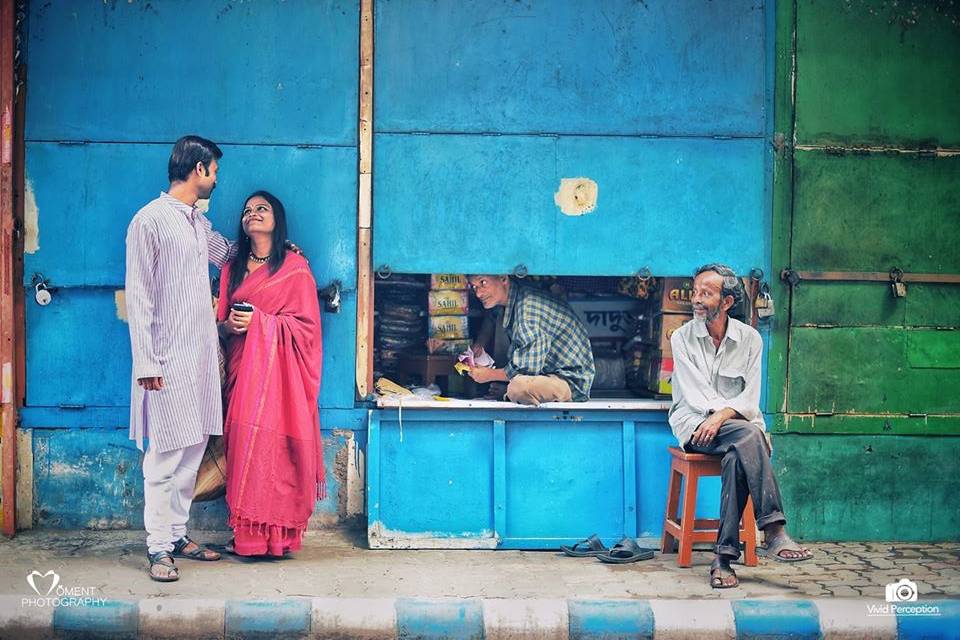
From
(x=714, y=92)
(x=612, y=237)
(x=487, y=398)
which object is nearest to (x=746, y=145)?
(x=714, y=92)

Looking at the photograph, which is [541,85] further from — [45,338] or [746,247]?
[45,338]

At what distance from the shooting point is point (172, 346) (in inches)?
225

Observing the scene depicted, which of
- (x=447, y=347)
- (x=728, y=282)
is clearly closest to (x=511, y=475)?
(x=447, y=347)

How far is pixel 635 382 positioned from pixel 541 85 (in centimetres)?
206

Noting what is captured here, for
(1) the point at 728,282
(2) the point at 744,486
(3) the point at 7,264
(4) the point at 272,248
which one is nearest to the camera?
(2) the point at 744,486

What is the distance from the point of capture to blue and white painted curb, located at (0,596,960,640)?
16.8 ft

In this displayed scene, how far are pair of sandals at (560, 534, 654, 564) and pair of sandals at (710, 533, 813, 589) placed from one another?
0.57m

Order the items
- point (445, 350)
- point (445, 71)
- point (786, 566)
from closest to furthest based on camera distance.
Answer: point (786, 566)
point (445, 71)
point (445, 350)

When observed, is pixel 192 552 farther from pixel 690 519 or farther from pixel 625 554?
pixel 690 519

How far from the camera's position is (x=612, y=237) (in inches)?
259

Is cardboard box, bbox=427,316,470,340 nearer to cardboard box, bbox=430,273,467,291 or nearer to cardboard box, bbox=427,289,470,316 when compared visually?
cardboard box, bbox=427,289,470,316

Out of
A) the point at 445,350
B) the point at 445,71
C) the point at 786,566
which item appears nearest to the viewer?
the point at 786,566

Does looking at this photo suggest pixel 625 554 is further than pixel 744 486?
Yes

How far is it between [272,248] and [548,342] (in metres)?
1.72
